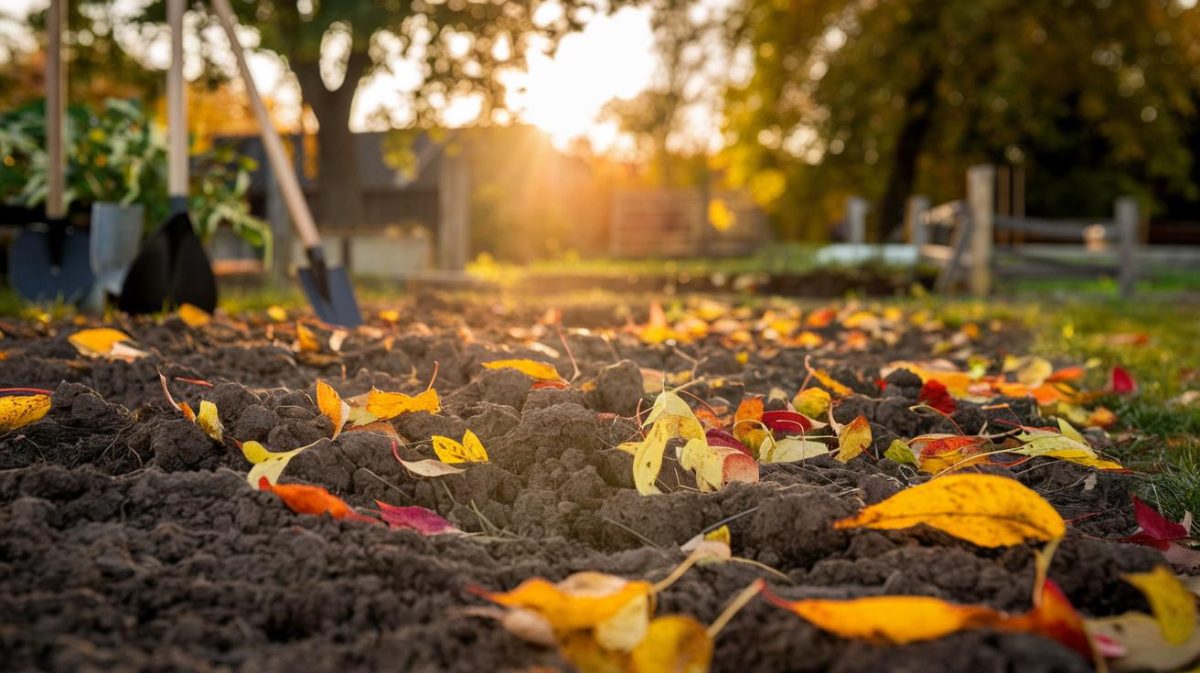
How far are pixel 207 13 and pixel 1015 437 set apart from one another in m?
9.03

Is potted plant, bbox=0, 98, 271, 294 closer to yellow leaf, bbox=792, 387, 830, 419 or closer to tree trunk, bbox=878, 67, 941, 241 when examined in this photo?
yellow leaf, bbox=792, 387, 830, 419

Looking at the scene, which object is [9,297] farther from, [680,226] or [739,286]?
[680,226]

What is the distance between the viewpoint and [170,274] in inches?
154

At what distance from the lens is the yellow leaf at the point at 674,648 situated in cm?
95

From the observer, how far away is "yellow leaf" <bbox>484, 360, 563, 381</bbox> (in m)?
2.11

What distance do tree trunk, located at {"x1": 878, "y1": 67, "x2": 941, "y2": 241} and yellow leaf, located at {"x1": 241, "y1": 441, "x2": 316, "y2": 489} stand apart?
52.9 feet

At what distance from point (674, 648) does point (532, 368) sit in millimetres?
1198

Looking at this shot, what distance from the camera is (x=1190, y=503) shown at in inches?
69.5

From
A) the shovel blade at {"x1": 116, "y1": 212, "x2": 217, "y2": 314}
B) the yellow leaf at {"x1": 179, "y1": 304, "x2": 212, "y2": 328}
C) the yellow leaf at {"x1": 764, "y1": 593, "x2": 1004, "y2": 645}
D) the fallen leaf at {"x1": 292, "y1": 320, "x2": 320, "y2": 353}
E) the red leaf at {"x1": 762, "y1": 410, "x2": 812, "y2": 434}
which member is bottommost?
the yellow leaf at {"x1": 764, "y1": 593, "x2": 1004, "y2": 645}

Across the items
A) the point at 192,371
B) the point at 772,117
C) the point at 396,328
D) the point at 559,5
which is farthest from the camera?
the point at 772,117

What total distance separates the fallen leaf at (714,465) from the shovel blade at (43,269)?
403 centimetres

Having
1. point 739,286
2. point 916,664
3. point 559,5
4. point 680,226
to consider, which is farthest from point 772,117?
point 916,664

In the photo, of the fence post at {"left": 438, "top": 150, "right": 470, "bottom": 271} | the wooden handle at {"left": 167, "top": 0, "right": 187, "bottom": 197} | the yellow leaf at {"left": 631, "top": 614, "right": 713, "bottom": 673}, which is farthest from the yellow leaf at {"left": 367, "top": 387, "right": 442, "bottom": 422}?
the fence post at {"left": 438, "top": 150, "right": 470, "bottom": 271}

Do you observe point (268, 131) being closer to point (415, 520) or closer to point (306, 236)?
point (306, 236)
